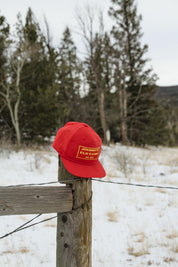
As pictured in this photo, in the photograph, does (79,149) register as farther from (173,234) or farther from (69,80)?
(69,80)

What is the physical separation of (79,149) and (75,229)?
56 cm

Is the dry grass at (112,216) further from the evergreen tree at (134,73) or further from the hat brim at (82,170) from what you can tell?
the evergreen tree at (134,73)

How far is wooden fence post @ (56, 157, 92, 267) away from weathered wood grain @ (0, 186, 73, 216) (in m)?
0.06

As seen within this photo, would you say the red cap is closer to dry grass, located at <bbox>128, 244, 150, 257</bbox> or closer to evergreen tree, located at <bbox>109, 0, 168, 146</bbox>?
dry grass, located at <bbox>128, 244, 150, 257</bbox>

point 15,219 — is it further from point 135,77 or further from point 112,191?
point 135,77

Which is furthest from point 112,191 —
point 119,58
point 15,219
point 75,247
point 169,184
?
point 119,58

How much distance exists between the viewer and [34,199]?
1.51 m

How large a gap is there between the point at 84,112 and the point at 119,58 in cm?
505

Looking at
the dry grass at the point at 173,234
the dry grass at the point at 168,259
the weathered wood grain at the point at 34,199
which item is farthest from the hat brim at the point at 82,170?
the dry grass at the point at 173,234

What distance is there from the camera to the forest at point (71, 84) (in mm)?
12016

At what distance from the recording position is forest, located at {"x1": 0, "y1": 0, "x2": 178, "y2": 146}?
1202 centimetres

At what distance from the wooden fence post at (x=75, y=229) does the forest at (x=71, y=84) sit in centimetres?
1010

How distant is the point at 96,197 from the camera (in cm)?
538

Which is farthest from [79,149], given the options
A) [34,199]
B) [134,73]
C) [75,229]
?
[134,73]
